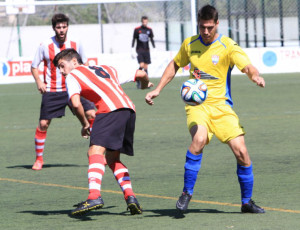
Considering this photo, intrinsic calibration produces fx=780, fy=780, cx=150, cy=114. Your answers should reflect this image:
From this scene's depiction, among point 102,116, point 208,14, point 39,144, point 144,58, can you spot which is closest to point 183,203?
point 102,116

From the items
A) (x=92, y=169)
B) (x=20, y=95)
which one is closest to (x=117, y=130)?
(x=92, y=169)

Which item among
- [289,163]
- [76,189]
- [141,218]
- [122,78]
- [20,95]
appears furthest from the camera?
[20,95]

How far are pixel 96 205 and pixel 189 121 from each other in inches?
45.1

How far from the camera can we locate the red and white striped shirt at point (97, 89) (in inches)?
271

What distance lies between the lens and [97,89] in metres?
6.95

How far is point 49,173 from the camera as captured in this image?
970cm

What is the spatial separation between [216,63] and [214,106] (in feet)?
1.28

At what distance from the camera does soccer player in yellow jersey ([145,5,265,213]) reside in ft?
22.2

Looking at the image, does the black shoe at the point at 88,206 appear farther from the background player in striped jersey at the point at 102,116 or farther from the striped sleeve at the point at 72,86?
the striped sleeve at the point at 72,86

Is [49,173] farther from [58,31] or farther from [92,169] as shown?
[92,169]

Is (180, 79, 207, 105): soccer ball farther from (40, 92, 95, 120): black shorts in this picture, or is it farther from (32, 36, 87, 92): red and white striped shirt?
(40, 92, 95, 120): black shorts

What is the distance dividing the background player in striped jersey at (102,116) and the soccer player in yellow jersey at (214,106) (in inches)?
13.5

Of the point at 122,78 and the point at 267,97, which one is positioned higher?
the point at 122,78

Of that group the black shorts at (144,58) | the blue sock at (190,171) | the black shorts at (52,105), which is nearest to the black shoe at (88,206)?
the blue sock at (190,171)
